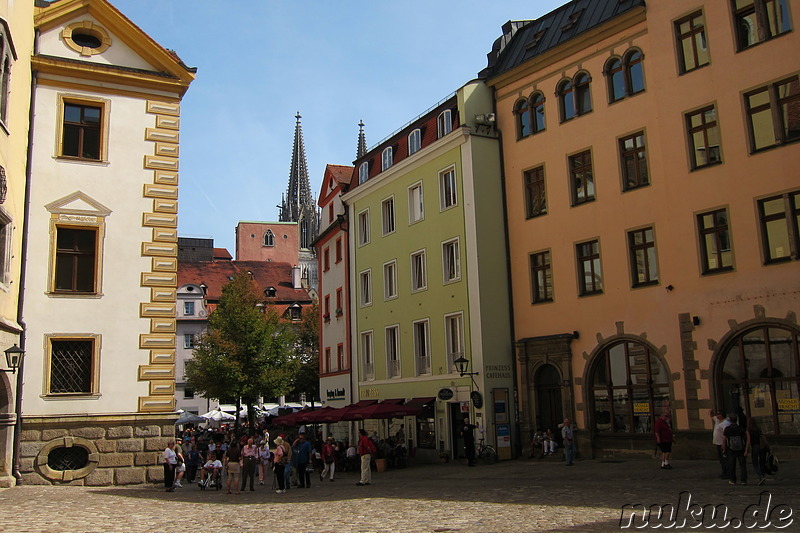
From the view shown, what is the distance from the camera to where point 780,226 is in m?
22.8

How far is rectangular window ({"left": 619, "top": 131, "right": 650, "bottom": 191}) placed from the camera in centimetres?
2689

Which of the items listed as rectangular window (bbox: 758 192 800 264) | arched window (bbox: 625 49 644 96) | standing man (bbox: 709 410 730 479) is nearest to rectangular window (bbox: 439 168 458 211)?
arched window (bbox: 625 49 644 96)

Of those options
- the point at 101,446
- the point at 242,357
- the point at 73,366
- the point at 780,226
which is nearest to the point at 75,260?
the point at 73,366

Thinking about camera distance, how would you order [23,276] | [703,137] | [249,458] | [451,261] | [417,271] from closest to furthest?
[23,276]
[249,458]
[703,137]
[451,261]
[417,271]

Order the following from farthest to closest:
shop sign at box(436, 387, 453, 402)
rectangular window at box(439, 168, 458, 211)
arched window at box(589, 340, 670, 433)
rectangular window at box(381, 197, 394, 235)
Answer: rectangular window at box(381, 197, 394, 235) → rectangular window at box(439, 168, 458, 211) → shop sign at box(436, 387, 453, 402) → arched window at box(589, 340, 670, 433)

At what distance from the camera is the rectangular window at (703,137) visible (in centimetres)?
2466

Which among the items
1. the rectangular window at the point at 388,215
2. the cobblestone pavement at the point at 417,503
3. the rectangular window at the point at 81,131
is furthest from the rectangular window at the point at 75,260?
the rectangular window at the point at 388,215

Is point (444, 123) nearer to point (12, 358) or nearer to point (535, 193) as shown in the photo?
point (535, 193)

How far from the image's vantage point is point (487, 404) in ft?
101

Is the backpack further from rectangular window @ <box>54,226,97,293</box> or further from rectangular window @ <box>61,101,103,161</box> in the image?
rectangular window @ <box>61,101,103,161</box>

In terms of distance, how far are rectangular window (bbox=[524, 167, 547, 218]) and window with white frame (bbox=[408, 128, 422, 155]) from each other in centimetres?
699

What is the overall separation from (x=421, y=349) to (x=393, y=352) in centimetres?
262

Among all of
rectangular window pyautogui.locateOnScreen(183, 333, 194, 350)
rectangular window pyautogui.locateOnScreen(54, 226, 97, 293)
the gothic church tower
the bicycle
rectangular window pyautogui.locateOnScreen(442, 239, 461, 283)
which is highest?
the gothic church tower

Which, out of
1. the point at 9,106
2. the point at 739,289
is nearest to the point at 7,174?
the point at 9,106
